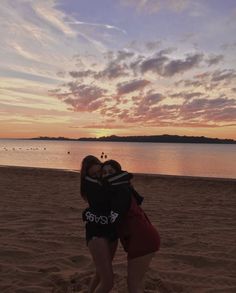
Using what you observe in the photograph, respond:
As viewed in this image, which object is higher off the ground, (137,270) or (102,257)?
(102,257)

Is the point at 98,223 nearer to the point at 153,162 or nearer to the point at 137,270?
the point at 137,270

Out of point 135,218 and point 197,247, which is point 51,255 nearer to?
point 197,247

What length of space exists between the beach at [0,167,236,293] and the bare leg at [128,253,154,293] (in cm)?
132

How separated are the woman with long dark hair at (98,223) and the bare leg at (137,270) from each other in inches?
7.9

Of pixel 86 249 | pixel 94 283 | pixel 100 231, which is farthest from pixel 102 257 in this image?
pixel 86 249

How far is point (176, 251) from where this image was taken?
691cm

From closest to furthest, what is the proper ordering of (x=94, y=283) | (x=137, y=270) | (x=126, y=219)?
(x=126, y=219) < (x=137, y=270) < (x=94, y=283)

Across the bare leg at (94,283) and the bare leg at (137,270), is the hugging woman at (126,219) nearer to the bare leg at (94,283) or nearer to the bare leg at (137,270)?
the bare leg at (137,270)

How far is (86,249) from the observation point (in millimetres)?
6957

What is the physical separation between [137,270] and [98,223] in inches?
24.4

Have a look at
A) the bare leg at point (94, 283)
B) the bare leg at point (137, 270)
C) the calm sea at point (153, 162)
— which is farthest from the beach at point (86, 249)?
the calm sea at point (153, 162)

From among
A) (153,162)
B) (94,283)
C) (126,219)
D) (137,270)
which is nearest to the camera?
(126,219)

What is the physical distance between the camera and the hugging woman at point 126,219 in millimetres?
3682

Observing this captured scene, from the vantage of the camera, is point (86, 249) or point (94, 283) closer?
point (94, 283)
